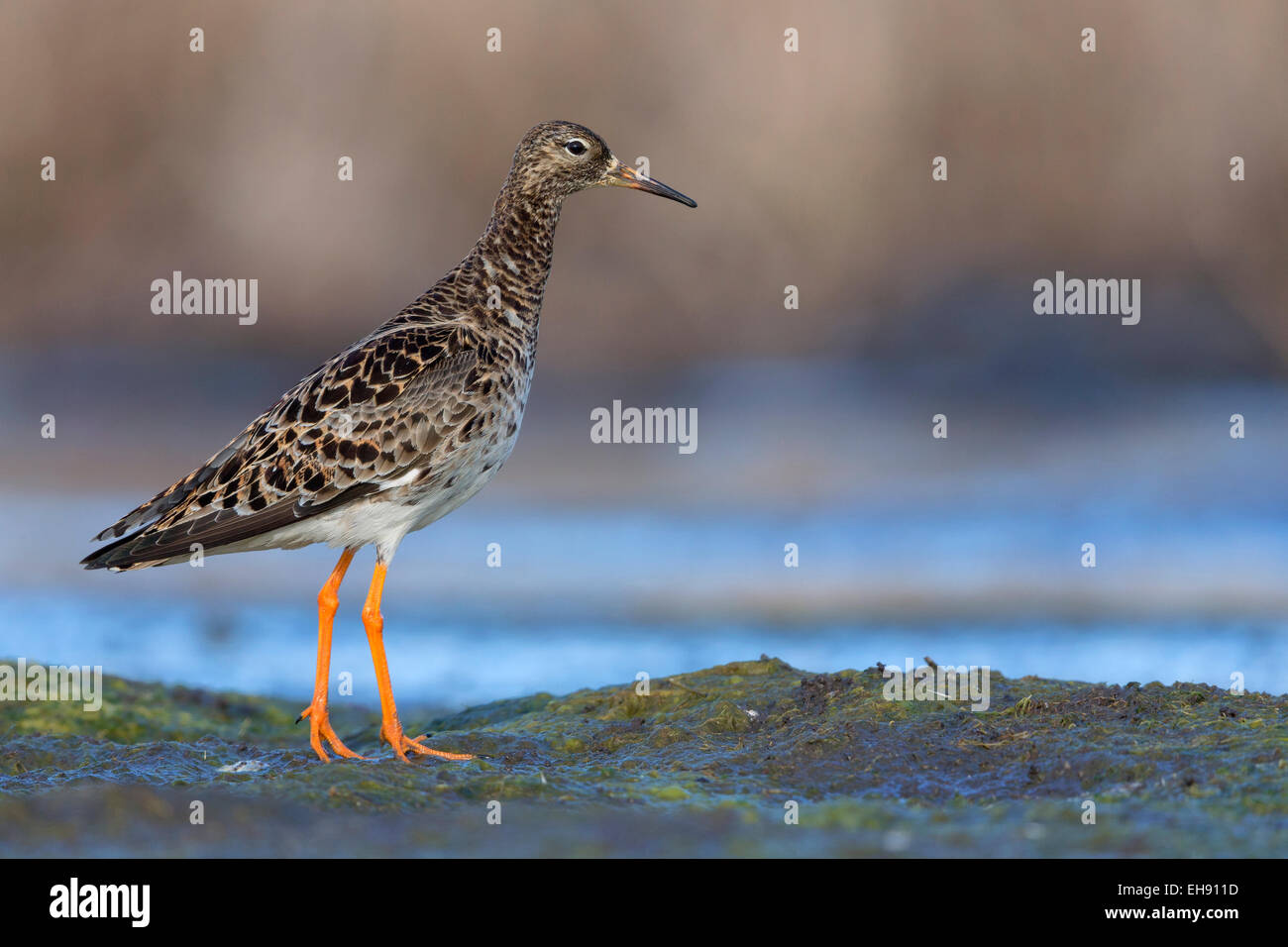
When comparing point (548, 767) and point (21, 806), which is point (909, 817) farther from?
point (21, 806)

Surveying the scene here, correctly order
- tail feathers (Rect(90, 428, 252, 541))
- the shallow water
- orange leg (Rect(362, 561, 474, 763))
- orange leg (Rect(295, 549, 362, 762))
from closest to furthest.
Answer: orange leg (Rect(362, 561, 474, 763))
orange leg (Rect(295, 549, 362, 762))
tail feathers (Rect(90, 428, 252, 541))
the shallow water

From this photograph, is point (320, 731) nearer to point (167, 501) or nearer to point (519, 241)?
point (167, 501)

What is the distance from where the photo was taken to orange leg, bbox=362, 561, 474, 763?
836 cm

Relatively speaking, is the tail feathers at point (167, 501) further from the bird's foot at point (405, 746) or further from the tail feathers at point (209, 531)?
the bird's foot at point (405, 746)

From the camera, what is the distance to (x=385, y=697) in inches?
347

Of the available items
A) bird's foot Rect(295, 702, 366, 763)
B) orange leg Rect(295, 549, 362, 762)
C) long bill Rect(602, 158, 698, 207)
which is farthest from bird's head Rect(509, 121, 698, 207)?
bird's foot Rect(295, 702, 366, 763)

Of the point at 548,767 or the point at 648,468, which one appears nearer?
the point at 548,767

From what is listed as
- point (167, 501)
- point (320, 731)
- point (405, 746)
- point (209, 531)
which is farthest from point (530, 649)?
point (209, 531)

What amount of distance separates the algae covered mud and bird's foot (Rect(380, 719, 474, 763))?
0.12 metres

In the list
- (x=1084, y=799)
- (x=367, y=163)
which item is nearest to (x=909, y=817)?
(x=1084, y=799)

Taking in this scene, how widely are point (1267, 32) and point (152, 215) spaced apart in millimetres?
18181

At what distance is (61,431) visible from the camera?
21.1 m

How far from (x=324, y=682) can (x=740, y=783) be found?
303 cm

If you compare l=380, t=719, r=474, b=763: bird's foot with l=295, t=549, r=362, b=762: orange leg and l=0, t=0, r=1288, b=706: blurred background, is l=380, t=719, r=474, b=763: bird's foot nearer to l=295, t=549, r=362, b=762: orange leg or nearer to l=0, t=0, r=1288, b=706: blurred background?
l=295, t=549, r=362, b=762: orange leg
